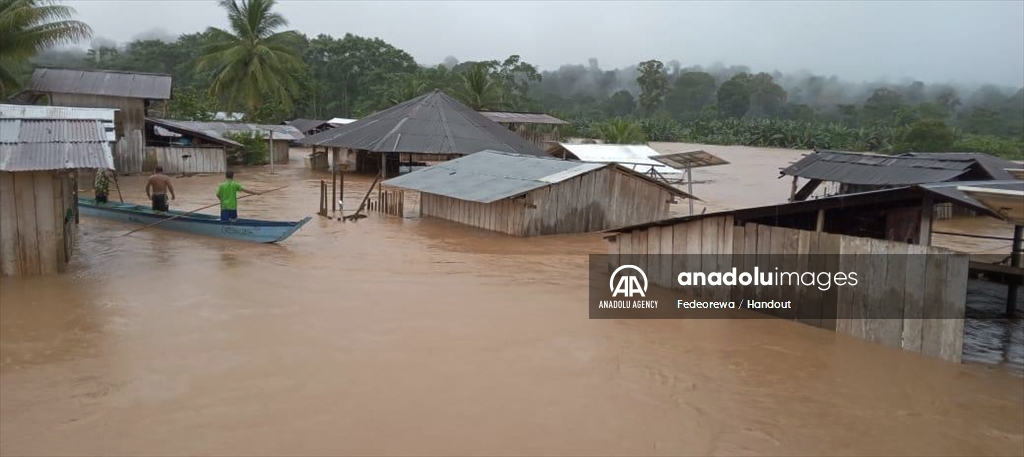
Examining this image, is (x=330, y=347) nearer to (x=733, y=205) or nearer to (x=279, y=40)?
(x=733, y=205)

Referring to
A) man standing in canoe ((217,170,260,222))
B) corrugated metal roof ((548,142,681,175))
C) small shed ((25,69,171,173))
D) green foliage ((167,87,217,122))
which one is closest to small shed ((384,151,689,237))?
man standing in canoe ((217,170,260,222))

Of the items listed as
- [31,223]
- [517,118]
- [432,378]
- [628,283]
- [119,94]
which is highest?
[119,94]

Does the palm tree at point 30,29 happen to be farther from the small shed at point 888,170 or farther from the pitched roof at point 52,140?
the small shed at point 888,170

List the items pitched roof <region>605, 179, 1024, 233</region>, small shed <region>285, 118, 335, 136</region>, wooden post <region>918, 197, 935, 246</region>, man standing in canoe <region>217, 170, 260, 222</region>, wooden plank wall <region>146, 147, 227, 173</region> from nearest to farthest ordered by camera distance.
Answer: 1. pitched roof <region>605, 179, 1024, 233</region>
2. wooden post <region>918, 197, 935, 246</region>
3. man standing in canoe <region>217, 170, 260, 222</region>
4. wooden plank wall <region>146, 147, 227, 173</region>
5. small shed <region>285, 118, 335, 136</region>

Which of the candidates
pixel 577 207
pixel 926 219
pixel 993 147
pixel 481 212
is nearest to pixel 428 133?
pixel 481 212

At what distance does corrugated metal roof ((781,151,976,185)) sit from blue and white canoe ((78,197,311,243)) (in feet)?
39.0

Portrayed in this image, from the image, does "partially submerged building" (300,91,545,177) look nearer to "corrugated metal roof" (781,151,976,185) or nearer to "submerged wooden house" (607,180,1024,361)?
"corrugated metal roof" (781,151,976,185)

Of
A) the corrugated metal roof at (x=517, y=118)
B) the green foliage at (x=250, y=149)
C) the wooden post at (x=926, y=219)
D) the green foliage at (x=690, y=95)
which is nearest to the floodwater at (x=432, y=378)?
the wooden post at (x=926, y=219)

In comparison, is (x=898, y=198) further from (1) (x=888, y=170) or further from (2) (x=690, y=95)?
(2) (x=690, y=95)

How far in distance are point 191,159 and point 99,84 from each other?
411 cm

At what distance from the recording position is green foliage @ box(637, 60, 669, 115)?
7056 centimetres

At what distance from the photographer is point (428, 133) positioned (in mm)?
25641

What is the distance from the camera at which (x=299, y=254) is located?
13.0 m

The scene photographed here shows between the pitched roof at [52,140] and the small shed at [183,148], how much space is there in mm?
16171
